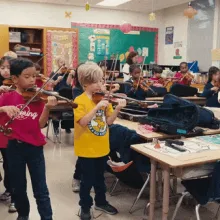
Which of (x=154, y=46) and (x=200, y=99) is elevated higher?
(x=154, y=46)

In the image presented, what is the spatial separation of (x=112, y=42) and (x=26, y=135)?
7061 millimetres

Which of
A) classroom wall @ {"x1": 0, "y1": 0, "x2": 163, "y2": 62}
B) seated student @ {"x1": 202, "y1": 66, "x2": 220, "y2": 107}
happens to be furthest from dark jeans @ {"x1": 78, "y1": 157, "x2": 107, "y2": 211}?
classroom wall @ {"x1": 0, "y1": 0, "x2": 163, "y2": 62}

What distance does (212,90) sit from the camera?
187 inches

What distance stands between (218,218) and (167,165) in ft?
3.11

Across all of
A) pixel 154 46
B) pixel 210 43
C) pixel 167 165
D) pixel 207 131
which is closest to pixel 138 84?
pixel 207 131

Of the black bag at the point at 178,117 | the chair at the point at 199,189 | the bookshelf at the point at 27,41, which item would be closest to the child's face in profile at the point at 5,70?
the black bag at the point at 178,117

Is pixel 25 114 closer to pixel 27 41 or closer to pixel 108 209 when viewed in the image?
pixel 108 209

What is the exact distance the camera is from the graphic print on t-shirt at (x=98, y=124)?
2.27 m

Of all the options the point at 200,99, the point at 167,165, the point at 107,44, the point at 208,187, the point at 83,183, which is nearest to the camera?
the point at 167,165

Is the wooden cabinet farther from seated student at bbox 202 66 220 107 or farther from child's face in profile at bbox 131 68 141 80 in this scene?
seated student at bbox 202 66 220 107

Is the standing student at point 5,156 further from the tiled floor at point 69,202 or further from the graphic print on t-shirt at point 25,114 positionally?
the graphic print on t-shirt at point 25,114

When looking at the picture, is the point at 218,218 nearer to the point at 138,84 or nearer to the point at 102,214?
the point at 102,214

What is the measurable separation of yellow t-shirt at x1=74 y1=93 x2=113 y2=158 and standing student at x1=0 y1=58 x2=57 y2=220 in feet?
1.03

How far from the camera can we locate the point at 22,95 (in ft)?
6.40
